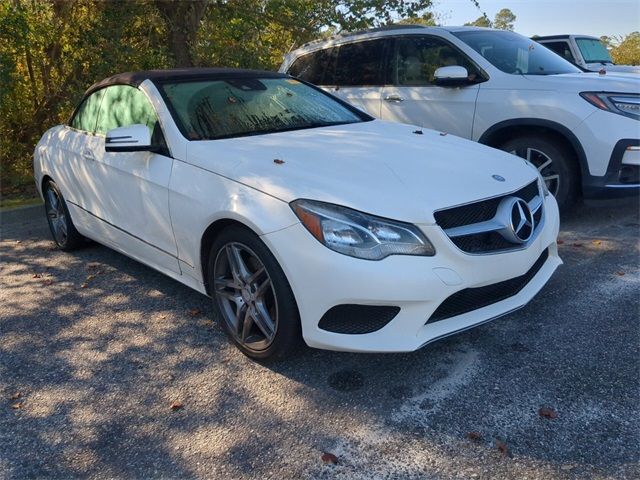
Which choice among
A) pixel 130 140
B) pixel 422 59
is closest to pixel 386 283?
pixel 130 140

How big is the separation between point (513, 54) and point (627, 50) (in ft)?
84.7

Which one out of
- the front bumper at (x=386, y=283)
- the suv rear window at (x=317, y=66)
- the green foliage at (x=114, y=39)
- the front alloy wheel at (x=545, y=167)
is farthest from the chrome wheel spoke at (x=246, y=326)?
the green foliage at (x=114, y=39)

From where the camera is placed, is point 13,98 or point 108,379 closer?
point 108,379

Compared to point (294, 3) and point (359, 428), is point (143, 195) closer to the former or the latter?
point (359, 428)

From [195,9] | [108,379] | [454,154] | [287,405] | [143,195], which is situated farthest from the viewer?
[195,9]

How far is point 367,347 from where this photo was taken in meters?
2.87

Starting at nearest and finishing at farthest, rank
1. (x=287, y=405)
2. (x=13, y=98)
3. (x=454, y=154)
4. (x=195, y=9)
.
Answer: (x=287, y=405) < (x=454, y=154) < (x=13, y=98) < (x=195, y=9)

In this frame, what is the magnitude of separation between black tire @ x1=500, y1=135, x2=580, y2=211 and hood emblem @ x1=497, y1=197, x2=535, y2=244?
8.02 feet

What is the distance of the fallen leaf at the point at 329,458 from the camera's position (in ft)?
8.32

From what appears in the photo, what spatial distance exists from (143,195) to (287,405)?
1.74 m

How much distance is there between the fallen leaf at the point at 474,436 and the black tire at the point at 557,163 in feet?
11.1

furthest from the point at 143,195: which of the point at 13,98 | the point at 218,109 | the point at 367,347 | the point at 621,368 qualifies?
the point at 13,98

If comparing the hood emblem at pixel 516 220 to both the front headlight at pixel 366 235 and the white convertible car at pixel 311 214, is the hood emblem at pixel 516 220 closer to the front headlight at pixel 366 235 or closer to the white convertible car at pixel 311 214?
the white convertible car at pixel 311 214

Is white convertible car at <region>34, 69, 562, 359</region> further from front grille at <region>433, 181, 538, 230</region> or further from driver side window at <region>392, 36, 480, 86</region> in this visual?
driver side window at <region>392, 36, 480, 86</region>
